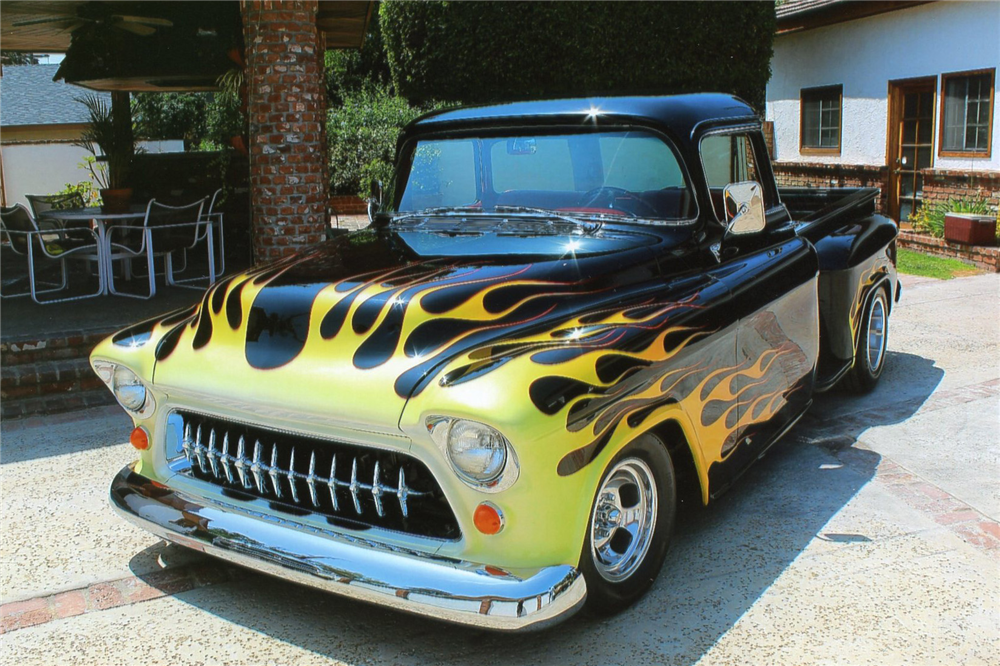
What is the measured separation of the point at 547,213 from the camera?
3.96 meters

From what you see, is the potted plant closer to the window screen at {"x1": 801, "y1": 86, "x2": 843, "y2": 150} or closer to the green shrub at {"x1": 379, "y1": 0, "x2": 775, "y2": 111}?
the green shrub at {"x1": 379, "y1": 0, "x2": 775, "y2": 111}

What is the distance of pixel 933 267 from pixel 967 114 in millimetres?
2744

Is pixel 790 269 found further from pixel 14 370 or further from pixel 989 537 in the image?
pixel 14 370

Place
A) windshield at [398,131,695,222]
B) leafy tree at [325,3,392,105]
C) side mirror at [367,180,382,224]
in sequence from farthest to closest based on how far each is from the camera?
leafy tree at [325,3,392,105] → side mirror at [367,180,382,224] → windshield at [398,131,695,222]

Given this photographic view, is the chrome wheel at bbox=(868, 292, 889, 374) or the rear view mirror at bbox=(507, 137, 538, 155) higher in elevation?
the rear view mirror at bbox=(507, 137, 538, 155)

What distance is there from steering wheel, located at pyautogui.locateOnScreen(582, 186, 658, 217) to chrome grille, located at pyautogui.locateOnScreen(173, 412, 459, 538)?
161 centimetres

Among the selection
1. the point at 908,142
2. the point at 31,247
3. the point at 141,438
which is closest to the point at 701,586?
the point at 141,438

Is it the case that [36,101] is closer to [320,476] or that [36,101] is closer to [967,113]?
[967,113]

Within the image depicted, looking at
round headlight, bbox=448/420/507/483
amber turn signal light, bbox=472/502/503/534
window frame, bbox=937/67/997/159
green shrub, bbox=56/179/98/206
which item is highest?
window frame, bbox=937/67/997/159

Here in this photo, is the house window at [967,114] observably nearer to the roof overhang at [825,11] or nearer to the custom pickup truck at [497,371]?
the roof overhang at [825,11]

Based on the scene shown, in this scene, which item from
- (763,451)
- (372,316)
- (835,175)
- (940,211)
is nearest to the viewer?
(372,316)

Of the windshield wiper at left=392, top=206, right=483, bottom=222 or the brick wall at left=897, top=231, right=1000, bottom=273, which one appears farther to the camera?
the brick wall at left=897, top=231, right=1000, bottom=273

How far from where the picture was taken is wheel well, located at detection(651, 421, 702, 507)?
3385 millimetres

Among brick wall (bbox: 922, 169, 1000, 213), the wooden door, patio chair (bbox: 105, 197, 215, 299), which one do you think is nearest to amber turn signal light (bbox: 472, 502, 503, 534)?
patio chair (bbox: 105, 197, 215, 299)
